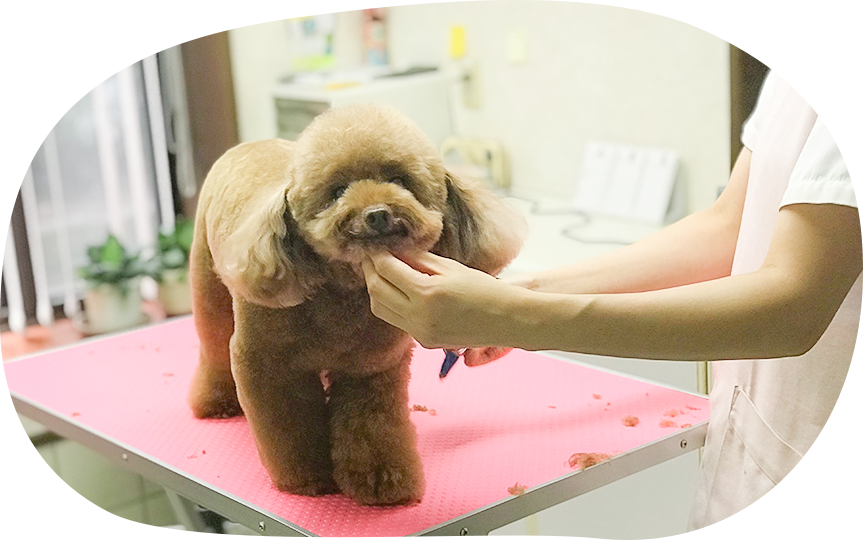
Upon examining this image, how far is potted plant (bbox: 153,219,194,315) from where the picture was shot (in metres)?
2.62

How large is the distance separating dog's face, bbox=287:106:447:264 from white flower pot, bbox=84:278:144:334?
66.9 inches

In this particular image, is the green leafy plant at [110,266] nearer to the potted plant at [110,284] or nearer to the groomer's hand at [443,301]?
the potted plant at [110,284]

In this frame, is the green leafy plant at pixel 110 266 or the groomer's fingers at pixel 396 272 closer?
the groomer's fingers at pixel 396 272

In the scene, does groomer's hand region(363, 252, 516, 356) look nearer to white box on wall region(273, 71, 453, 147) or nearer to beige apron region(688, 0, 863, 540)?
beige apron region(688, 0, 863, 540)

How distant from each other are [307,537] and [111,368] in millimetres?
747

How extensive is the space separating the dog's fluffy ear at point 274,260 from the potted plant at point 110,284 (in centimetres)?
Result: 164

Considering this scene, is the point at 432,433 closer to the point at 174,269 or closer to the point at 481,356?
the point at 481,356

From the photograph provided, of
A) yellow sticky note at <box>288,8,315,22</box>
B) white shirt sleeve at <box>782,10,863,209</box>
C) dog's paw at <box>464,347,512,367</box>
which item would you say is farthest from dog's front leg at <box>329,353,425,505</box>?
yellow sticky note at <box>288,8,315,22</box>

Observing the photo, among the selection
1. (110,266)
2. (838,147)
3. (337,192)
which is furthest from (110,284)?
(838,147)

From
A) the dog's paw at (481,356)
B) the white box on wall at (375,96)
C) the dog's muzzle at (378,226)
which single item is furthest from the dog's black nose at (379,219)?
the white box on wall at (375,96)

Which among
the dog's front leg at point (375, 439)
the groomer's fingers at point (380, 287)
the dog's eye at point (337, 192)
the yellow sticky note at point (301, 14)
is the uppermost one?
the yellow sticky note at point (301, 14)

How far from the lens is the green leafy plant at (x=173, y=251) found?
261cm

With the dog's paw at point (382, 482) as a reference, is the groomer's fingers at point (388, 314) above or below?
above

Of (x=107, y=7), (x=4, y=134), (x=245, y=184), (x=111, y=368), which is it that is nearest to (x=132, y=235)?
(x=4, y=134)
